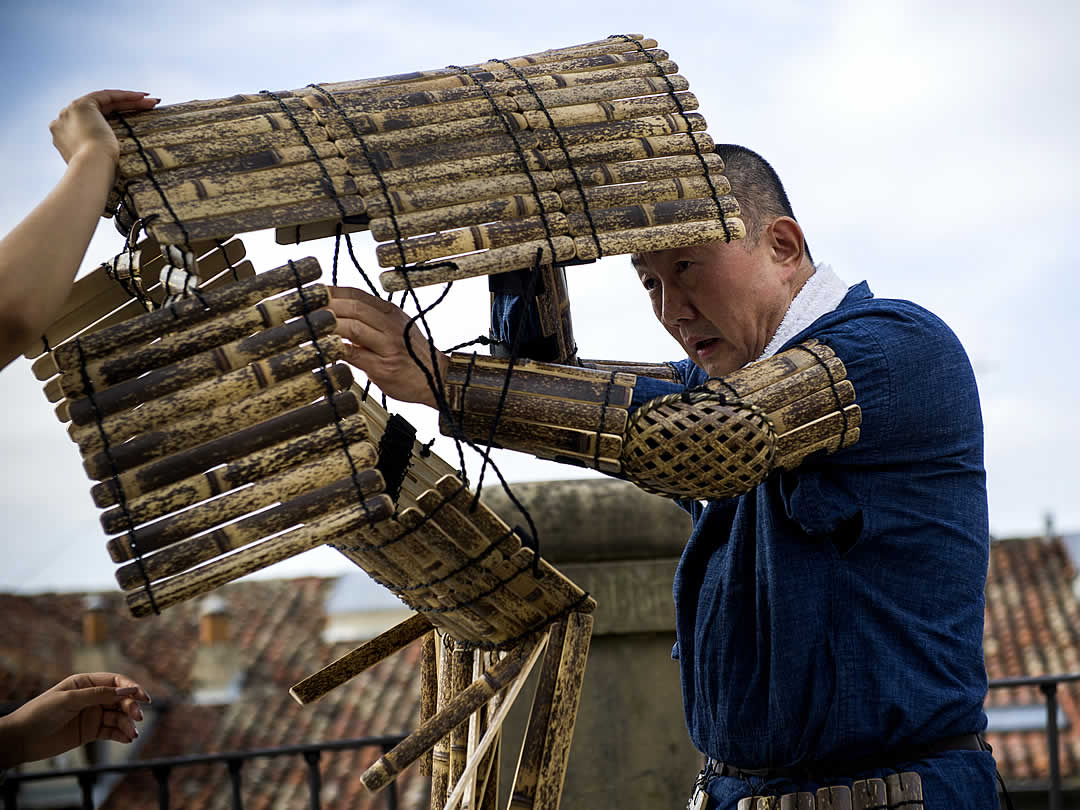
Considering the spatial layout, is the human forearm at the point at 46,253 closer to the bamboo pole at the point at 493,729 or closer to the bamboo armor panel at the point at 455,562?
the bamboo armor panel at the point at 455,562

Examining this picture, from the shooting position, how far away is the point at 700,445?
1.79 meters

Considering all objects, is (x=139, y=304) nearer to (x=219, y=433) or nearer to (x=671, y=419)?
(x=219, y=433)

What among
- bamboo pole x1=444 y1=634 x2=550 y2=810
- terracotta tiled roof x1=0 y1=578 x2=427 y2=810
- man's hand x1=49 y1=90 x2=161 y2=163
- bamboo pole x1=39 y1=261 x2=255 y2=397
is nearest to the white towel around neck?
bamboo pole x1=444 y1=634 x2=550 y2=810

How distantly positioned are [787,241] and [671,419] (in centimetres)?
59

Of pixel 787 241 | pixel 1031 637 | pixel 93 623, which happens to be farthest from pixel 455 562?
Result: pixel 93 623

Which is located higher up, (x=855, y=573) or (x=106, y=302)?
(x=106, y=302)

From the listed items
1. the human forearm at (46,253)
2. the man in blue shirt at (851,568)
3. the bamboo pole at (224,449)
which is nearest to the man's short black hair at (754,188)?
the man in blue shirt at (851,568)

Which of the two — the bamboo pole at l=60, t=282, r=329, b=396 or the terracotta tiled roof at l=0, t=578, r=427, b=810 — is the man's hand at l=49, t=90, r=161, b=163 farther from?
the terracotta tiled roof at l=0, t=578, r=427, b=810

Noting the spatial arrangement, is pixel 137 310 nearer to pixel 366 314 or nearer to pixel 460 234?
pixel 366 314

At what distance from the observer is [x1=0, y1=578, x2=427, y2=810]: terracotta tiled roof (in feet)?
34.4

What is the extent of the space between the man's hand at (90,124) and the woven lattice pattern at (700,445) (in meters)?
0.89

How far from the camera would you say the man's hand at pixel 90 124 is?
1.66 meters

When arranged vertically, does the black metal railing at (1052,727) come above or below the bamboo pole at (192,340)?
below

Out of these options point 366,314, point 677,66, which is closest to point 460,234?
point 366,314
